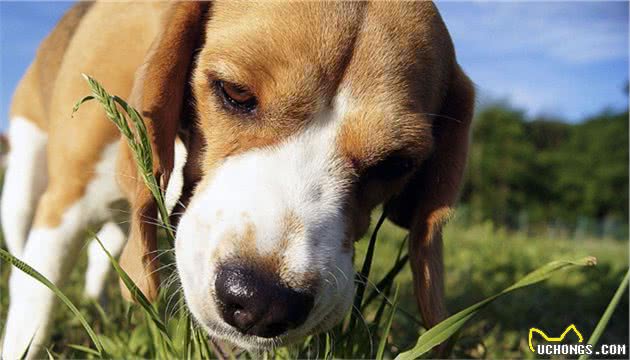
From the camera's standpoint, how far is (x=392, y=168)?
2717 millimetres

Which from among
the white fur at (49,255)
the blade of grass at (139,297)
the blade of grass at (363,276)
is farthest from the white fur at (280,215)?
the white fur at (49,255)

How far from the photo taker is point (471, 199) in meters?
33.1

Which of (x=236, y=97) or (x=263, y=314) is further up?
(x=236, y=97)

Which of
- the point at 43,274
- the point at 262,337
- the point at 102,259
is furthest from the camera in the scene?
the point at 102,259

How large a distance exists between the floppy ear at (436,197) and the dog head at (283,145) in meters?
0.01

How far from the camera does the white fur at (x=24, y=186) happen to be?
4.31 metres

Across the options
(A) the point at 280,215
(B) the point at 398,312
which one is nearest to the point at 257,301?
(A) the point at 280,215

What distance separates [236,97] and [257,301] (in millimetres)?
878

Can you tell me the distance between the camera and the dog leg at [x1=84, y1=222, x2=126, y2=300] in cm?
451

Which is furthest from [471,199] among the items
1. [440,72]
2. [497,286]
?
[440,72]

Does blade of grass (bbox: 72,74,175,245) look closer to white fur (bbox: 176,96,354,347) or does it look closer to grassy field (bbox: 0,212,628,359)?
white fur (bbox: 176,96,354,347)

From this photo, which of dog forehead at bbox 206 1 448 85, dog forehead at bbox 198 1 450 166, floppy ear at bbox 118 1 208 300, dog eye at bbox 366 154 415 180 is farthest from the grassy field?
dog forehead at bbox 206 1 448 85

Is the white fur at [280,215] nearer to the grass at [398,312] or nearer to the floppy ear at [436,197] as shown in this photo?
the grass at [398,312]

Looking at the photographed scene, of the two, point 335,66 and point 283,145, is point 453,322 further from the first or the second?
point 335,66
